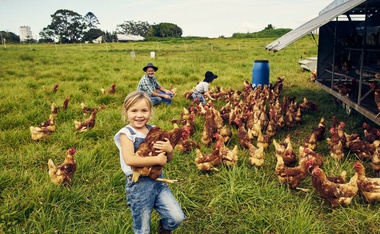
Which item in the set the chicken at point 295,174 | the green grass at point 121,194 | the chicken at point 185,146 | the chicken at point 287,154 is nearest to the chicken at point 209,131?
the green grass at point 121,194

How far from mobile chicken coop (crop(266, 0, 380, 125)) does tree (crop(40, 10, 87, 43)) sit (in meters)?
66.6

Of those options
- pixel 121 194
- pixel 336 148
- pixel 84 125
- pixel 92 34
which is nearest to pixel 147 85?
pixel 84 125

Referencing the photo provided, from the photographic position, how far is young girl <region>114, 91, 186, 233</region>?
1.92 meters

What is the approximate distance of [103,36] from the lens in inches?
2542

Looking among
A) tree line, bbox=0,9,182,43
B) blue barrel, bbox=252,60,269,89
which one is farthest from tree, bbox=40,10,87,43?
blue barrel, bbox=252,60,269,89

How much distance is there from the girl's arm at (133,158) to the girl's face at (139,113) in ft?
0.42

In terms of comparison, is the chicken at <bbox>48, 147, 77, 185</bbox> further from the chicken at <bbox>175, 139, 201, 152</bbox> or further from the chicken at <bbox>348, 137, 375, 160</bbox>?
the chicken at <bbox>348, 137, 375, 160</bbox>

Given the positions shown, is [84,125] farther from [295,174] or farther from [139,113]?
[295,174]

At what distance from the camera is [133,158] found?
6.11 feet

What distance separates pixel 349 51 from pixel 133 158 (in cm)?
612

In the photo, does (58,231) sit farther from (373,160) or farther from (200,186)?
(373,160)

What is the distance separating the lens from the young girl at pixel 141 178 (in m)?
1.92

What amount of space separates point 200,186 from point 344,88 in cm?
334

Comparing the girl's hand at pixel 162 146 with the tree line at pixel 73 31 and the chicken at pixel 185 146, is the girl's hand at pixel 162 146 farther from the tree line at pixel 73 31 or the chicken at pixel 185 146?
the tree line at pixel 73 31
